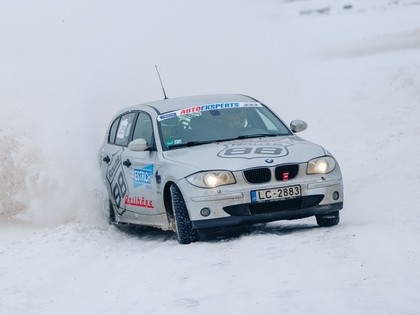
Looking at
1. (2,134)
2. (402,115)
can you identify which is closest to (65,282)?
(2,134)

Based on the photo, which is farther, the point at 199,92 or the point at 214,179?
the point at 199,92

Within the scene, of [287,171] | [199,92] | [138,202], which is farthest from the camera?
Result: [199,92]

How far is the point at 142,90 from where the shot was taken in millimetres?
19828

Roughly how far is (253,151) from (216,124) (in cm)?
104

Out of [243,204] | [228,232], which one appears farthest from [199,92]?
[243,204]

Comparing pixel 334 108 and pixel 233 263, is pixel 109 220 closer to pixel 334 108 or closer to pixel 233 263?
pixel 233 263

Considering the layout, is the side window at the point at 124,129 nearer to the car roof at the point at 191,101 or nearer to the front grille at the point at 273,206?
the car roof at the point at 191,101

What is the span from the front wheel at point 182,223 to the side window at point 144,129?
A: 118 cm

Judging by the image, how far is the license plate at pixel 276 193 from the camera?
1009 centimetres

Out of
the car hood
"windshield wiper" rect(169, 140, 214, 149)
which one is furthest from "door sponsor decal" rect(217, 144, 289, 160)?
"windshield wiper" rect(169, 140, 214, 149)

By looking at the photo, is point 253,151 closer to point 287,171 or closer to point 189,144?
point 287,171

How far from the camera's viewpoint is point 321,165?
10.4 meters

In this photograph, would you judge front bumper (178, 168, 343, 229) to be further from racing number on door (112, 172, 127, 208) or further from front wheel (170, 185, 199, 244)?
racing number on door (112, 172, 127, 208)

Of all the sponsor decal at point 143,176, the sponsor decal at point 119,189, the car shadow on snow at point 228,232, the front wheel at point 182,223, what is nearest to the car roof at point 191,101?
the sponsor decal at point 143,176
